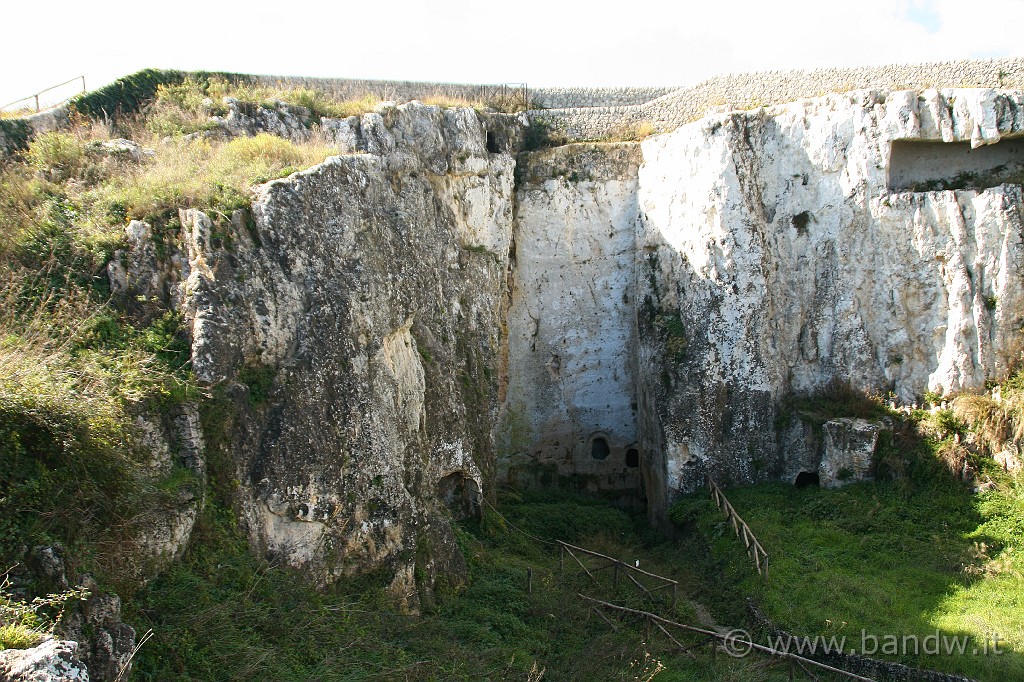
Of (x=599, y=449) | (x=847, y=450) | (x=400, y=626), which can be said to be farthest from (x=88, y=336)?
(x=847, y=450)

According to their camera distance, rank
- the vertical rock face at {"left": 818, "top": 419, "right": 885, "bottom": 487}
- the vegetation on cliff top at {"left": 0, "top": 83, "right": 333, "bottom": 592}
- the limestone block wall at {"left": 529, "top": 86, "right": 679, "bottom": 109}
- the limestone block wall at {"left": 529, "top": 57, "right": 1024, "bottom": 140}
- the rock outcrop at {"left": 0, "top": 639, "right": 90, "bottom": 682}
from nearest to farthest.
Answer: the rock outcrop at {"left": 0, "top": 639, "right": 90, "bottom": 682}, the vegetation on cliff top at {"left": 0, "top": 83, "right": 333, "bottom": 592}, the vertical rock face at {"left": 818, "top": 419, "right": 885, "bottom": 487}, the limestone block wall at {"left": 529, "top": 57, "right": 1024, "bottom": 140}, the limestone block wall at {"left": 529, "top": 86, "right": 679, "bottom": 109}

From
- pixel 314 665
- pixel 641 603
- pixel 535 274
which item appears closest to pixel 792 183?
pixel 535 274

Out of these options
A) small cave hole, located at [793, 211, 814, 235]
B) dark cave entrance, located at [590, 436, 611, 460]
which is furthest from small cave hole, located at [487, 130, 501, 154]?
dark cave entrance, located at [590, 436, 611, 460]

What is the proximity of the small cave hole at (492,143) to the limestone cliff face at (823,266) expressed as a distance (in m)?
3.65

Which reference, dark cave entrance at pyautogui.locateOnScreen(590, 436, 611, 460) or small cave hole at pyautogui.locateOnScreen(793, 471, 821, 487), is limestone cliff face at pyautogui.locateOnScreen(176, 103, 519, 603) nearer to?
dark cave entrance at pyautogui.locateOnScreen(590, 436, 611, 460)

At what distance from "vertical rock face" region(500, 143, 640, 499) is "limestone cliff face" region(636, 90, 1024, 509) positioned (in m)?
1.62

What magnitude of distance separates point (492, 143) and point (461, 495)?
Answer: 7.30 m

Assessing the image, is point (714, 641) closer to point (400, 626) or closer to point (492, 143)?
point (400, 626)

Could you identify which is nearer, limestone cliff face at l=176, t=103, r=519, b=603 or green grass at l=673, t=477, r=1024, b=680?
limestone cliff face at l=176, t=103, r=519, b=603

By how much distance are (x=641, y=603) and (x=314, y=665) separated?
5278 millimetres

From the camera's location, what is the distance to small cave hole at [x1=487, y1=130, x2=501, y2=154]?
15.0 metres

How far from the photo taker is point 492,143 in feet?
49.5

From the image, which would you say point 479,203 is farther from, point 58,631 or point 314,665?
point 58,631

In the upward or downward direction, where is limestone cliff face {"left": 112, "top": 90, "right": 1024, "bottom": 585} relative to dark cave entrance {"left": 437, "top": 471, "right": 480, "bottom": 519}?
upward
